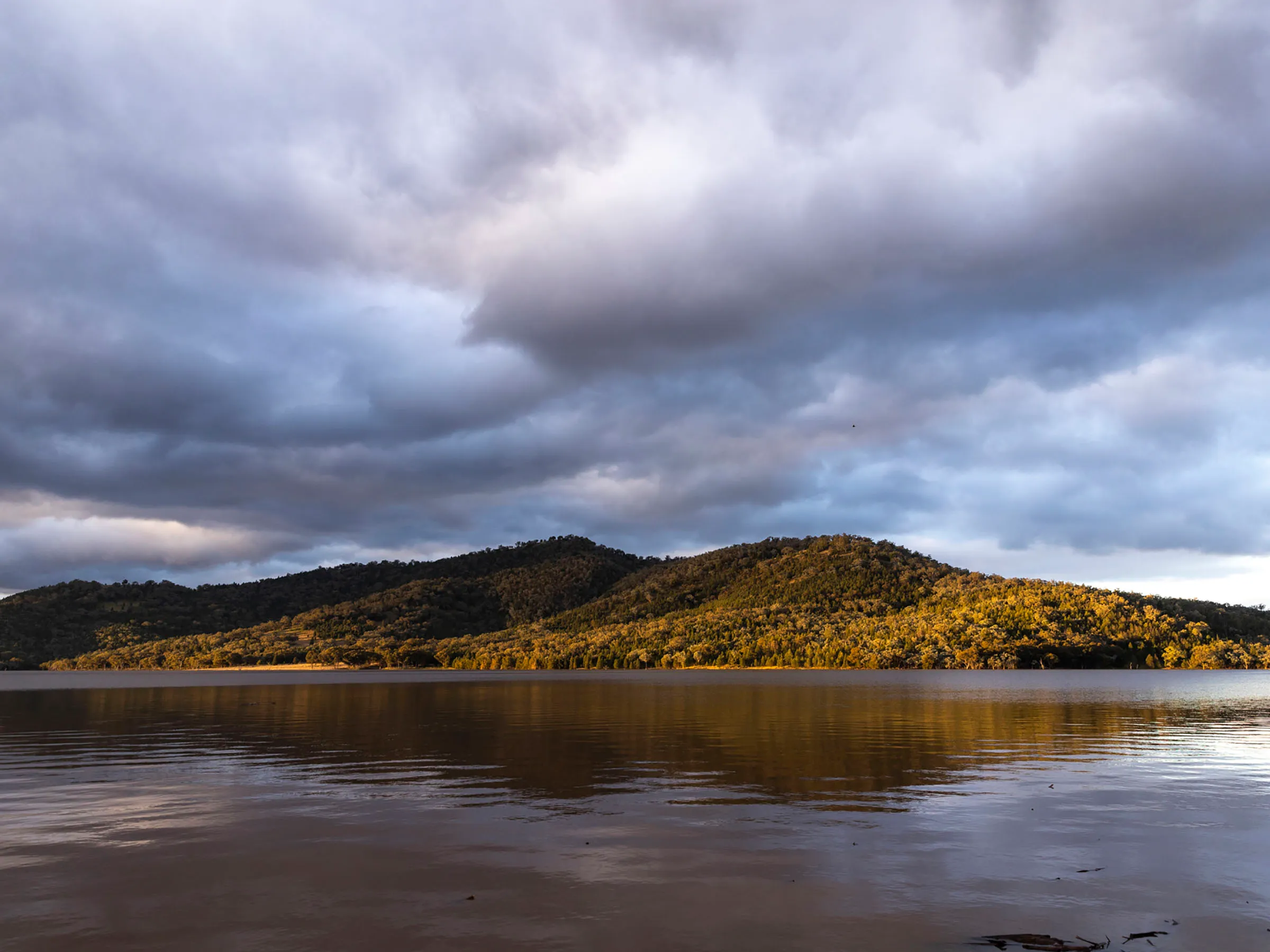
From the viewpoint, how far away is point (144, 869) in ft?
69.3

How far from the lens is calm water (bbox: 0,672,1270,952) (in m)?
16.7

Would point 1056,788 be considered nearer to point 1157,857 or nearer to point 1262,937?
point 1157,857

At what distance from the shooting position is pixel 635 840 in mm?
24062

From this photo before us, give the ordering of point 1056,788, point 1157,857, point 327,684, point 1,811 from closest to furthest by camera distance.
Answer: point 1157,857
point 1,811
point 1056,788
point 327,684

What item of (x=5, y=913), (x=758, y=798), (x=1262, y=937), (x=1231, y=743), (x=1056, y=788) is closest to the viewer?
(x=1262, y=937)

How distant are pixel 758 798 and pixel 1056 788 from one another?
11.9 m

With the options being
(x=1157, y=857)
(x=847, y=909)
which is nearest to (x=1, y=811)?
(x=847, y=909)

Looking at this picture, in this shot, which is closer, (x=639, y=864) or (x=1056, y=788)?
(x=639, y=864)

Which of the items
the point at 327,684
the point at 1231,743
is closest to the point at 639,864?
the point at 1231,743

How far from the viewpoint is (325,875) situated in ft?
67.2

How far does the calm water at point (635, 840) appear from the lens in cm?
→ 1669

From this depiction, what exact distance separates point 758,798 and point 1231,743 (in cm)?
3554

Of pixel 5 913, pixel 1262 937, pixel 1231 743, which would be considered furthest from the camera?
pixel 1231 743

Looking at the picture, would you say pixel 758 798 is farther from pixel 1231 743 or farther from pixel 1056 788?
pixel 1231 743
